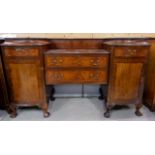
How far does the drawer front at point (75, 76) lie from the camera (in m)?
1.90

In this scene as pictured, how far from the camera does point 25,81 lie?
75.5 inches

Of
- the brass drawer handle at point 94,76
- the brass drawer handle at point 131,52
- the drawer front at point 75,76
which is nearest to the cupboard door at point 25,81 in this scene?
the drawer front at point 75,76

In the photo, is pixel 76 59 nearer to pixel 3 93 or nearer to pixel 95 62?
pixel 95 62

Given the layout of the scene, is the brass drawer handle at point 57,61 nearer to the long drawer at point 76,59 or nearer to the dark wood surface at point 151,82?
the long drawer at point 76,59

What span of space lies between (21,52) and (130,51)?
1176 mm

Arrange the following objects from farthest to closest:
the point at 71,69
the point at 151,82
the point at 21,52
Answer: the point at 151,82, the point at 71,69, the point at 21,52

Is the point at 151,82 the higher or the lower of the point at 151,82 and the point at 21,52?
the lower

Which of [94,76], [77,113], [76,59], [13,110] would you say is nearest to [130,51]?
[94,76]

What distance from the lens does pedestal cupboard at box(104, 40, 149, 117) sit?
178 centimetres

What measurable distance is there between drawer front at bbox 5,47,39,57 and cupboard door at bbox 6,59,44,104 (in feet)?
0.22

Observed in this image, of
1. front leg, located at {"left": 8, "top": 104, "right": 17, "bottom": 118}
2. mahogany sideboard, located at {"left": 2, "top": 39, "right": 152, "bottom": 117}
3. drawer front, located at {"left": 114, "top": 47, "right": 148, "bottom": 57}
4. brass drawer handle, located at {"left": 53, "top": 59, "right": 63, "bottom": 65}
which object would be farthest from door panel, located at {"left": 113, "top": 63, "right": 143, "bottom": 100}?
front leg, located at {"left": 8, "top": 104, "right": 17, "bottom": 118}

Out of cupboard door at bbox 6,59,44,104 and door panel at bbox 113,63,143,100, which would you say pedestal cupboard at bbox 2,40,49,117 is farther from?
door panel at bbox 113,63,143,100
